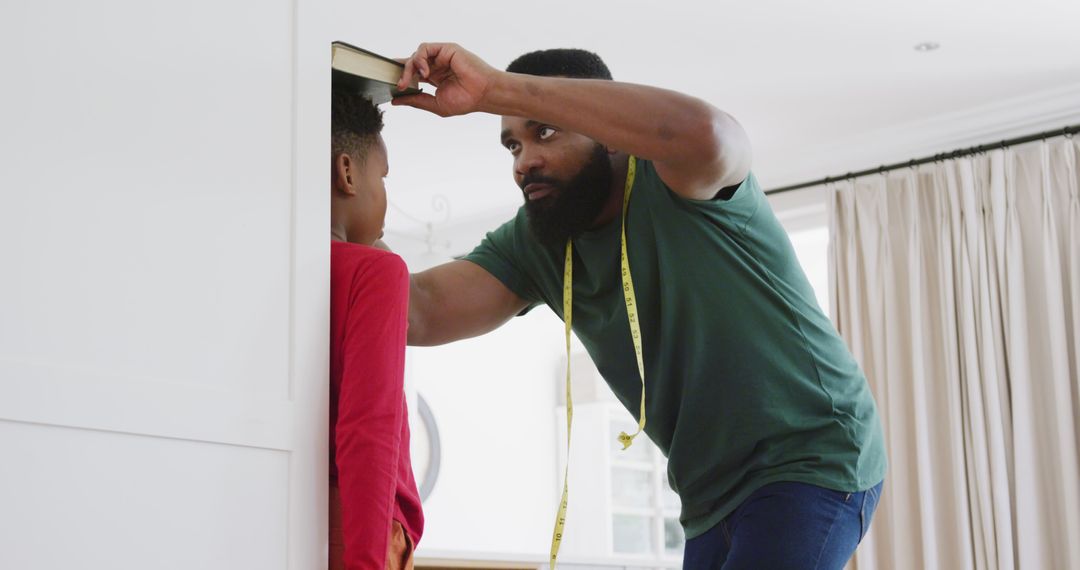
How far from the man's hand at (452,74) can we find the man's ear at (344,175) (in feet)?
0.58

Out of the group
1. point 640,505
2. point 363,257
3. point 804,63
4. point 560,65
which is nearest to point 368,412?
point 363,257

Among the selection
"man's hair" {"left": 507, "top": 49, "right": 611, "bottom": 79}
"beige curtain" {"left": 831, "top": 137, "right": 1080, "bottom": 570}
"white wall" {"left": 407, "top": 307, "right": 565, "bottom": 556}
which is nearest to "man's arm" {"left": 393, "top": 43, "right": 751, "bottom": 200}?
"man's hair" {"left": 507, "top": 49, "right": 611, "bottom": 79}

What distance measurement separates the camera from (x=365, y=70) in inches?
54.4

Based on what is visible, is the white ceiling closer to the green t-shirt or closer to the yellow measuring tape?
the yellow measuring tape

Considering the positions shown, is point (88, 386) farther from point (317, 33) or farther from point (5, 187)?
point (317, 33)

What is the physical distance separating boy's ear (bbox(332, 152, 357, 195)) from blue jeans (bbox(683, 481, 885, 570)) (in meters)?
0.74

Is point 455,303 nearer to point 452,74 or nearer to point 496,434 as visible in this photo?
point 452,74

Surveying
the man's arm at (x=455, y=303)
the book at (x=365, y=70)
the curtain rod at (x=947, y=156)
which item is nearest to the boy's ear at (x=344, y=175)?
the book at (x=365, y=70)

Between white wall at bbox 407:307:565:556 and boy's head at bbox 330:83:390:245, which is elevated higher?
boy's head at bbox 330:83:390:245

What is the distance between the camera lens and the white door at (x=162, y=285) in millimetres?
928

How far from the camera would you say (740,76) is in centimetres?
398

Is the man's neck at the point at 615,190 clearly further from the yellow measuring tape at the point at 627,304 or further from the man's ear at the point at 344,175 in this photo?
the man's ear at the point at 344,175

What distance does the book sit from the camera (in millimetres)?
1341

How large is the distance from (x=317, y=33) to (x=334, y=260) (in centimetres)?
27
